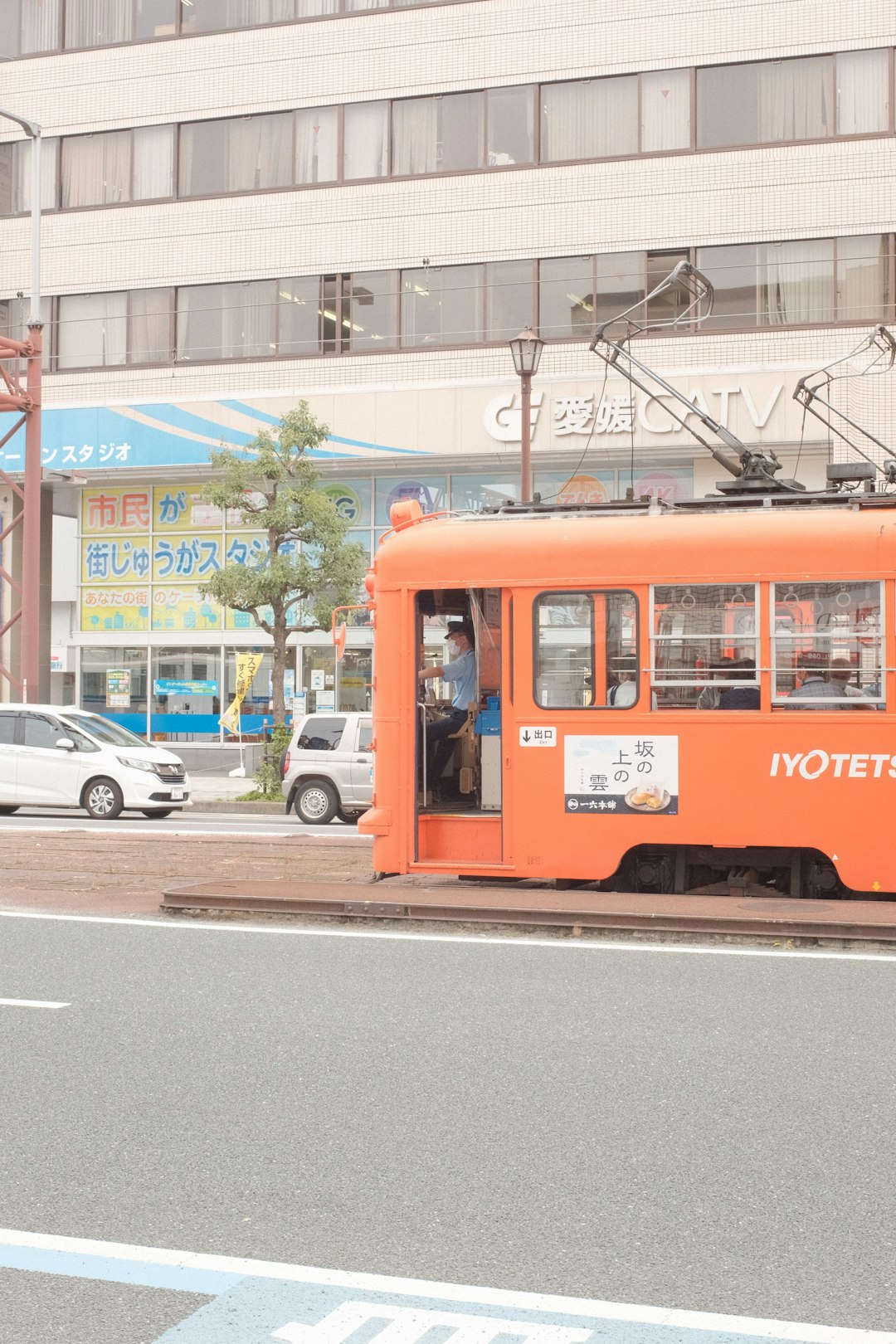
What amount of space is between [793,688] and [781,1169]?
5486 mm

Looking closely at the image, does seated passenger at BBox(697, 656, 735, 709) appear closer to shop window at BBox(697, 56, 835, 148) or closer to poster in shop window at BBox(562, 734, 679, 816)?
poster in shop window at BBox(562, 734, 679, 816)

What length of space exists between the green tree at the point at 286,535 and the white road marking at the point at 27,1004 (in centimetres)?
1565

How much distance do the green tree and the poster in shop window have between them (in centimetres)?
1312

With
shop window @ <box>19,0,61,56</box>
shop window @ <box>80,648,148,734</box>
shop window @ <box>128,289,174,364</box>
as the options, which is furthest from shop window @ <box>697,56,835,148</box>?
shop window @ <box>80,648,148,734</box>

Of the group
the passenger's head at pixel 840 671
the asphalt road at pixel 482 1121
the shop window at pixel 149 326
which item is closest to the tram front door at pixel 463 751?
the asphalt road at pixel 482 1121

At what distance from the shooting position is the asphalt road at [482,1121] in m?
4.12

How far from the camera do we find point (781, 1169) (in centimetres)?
480

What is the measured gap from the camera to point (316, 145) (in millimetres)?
28438

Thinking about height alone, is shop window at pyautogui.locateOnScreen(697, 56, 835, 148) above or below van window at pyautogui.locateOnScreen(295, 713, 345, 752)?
above

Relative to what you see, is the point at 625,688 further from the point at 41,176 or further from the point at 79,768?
the point at 41,176

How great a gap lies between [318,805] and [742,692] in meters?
10.5

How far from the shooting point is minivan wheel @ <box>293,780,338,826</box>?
19.6 m

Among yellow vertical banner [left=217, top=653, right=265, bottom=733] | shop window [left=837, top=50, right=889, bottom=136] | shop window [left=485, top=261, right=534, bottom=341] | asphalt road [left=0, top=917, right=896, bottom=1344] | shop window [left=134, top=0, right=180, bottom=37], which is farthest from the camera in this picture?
shop window [left=134, top=0, right=180, bottom=37]

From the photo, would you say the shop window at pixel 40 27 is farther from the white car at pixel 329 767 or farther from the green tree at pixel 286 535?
the white car at pixel 329 767
